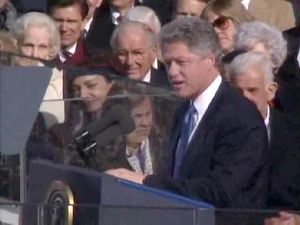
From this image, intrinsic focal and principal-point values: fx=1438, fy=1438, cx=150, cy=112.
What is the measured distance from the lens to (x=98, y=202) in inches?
193

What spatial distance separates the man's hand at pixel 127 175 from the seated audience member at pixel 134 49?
93.7 inches

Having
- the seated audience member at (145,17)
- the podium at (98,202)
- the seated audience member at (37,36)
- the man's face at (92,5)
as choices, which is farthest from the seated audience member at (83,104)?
the man's face at (92,5)

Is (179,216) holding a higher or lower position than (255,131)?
lower

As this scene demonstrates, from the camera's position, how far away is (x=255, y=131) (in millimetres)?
5688

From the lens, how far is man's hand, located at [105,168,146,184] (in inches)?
208

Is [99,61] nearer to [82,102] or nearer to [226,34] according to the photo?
[226,34]

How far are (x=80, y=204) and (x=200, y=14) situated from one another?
4213 millimetres

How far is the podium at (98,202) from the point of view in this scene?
4645 mm

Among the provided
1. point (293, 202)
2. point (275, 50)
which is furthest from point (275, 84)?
point (293, 202)

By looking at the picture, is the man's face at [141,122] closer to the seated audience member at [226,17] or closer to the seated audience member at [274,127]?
the seated audience member at [274,127]

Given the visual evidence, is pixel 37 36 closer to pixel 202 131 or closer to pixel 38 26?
pixel 38 26

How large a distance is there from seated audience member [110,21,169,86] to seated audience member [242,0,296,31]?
54.5 inches

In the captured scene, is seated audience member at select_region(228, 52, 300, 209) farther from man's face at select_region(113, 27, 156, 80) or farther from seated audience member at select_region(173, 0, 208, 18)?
seated audience member at select_region(173, 0, 208, 18)

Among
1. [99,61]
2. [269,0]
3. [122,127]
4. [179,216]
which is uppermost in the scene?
[269,0]
